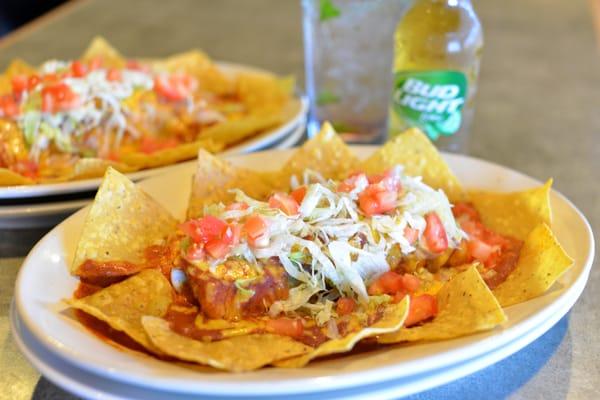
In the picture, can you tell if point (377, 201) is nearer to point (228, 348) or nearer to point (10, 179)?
point (228, 348)

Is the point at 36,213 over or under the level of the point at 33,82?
under

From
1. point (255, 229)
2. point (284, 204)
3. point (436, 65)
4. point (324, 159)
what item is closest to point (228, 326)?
point (255, 229)

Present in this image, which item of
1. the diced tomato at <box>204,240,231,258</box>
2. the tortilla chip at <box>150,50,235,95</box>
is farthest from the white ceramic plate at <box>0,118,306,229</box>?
the tortilla chip at <box>150,50,235,95</box>

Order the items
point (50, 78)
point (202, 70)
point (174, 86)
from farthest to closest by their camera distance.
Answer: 1. point (202, 70)
2. point (174, 86)
3. point (50, 78)

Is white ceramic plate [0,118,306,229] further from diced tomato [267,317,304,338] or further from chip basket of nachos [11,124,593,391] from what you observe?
diced tomato [267,317,304,338]

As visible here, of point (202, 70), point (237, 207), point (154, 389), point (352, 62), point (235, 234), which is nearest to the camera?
point (154, 389)
